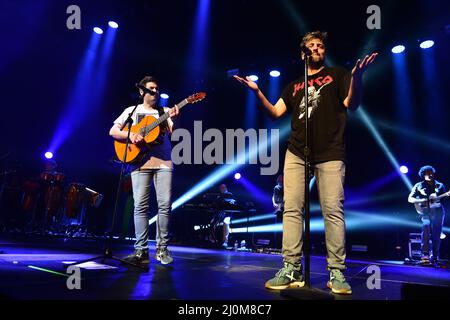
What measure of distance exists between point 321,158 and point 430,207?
637 centimetres

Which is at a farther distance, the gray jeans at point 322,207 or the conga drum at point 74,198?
the conga drum at point 74,198

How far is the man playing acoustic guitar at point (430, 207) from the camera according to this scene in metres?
7.03

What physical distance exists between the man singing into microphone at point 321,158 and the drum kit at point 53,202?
7.15 meters

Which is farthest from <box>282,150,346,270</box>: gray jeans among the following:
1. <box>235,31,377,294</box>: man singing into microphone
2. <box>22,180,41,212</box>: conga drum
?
<box>22,180,41,212</box>: conga drum

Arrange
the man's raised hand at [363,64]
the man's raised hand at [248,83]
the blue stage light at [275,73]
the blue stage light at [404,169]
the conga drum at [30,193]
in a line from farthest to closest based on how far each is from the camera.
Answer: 1. the blue stage light at [275,73]
2. the blue stage light at [404,169]
3. the conga drum at [30,193]
4. the man's raised hand at [248,83]
5. the man's raised hand at [363,64]

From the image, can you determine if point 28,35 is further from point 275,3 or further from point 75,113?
point 275,3

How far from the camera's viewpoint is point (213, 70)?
376 inches

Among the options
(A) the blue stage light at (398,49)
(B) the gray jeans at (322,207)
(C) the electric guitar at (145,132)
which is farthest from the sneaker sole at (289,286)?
(A) the blue stage light at (398,49)

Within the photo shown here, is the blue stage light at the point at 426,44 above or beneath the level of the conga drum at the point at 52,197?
above

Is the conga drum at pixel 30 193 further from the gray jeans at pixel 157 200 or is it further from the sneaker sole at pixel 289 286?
the sneaker sole at pixel 289 286

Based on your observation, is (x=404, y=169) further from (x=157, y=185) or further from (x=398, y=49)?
(x=157, y=185)

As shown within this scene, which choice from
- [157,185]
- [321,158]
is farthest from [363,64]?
[157,185]
